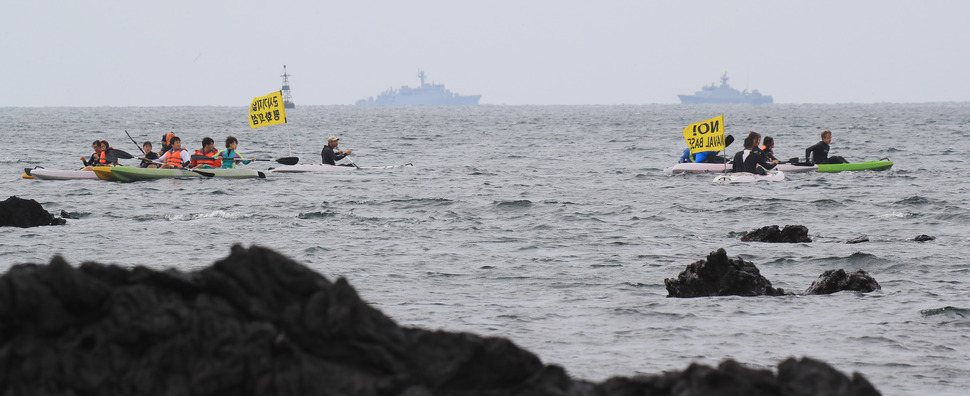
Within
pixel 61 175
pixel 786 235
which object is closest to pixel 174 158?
pixel 61 175

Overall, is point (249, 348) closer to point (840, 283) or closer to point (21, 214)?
point (840, 283)

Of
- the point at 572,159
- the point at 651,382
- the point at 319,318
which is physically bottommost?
the point at 572,159

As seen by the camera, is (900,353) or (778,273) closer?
(900,353)

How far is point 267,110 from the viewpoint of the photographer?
100.0 feet

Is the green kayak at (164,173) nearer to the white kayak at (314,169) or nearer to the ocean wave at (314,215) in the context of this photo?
the white kayak at (314,169)

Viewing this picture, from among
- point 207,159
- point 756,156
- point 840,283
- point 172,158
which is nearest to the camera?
point 840,283

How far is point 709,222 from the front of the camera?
18.5 m

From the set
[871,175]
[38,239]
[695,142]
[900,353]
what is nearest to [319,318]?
[900,353]

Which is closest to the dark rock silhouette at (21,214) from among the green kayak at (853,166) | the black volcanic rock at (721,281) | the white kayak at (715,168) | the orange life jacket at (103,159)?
the orange life jacket at (103,159)

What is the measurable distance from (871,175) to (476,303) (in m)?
19.9

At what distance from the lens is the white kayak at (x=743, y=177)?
25375 mm

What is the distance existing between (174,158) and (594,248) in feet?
→ 47.2

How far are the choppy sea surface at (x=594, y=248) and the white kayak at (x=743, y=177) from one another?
0.50 m

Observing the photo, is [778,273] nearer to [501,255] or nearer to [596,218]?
[501,255]
